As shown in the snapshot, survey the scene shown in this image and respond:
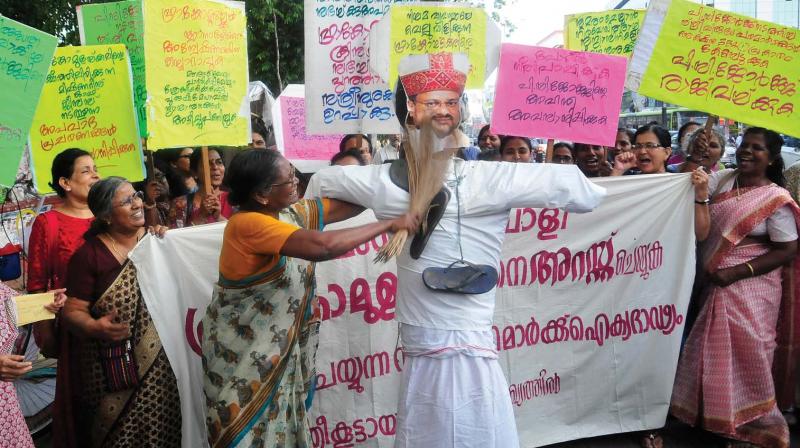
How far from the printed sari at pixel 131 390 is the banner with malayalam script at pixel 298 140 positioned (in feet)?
11.0

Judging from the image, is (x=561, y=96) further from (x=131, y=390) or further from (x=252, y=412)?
(x=131, y=390)

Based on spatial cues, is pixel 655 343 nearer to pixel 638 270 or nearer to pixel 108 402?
pixel 638 270

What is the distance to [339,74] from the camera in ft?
16.5

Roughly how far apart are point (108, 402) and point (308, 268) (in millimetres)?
1178

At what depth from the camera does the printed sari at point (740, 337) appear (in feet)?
13.5

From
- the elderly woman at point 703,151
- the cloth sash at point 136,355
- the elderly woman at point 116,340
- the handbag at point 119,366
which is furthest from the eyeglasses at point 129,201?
the elderly woman at point 703,151

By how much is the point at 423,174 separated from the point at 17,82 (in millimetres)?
2008

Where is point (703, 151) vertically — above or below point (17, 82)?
below

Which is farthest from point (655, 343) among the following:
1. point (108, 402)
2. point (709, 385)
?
point (108, 402)

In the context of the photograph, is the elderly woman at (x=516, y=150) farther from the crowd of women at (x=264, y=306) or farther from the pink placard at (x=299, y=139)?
the pink placard at (x=299, y=139)

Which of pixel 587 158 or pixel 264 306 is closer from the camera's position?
pixel 264 306

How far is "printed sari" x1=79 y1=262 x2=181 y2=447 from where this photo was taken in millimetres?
3324

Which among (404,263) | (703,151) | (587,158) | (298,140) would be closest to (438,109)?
(404,263)

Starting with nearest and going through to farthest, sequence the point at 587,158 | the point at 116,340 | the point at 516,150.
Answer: the point at 116,340
the point at 516,150
the point at 587,158
